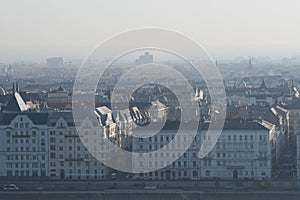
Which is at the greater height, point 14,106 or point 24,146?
point 14,106

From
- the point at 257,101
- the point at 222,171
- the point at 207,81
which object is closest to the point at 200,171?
the point at 222,171

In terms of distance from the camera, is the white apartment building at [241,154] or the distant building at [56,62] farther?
the distant building at [56,62]

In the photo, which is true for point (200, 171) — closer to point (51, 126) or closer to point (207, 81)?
point (51, 126)

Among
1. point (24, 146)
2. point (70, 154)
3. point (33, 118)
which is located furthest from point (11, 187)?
point (33, 118)

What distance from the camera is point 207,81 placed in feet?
159

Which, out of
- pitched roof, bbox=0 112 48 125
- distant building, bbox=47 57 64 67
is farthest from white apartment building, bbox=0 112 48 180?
distant building, bbox=47 57 64 67

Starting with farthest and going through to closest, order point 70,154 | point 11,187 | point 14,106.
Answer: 1. point 14,106
2. point 70,154
3. point 11,187

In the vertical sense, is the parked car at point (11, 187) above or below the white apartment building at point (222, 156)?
below

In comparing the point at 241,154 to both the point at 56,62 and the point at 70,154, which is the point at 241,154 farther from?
the point at 56,62

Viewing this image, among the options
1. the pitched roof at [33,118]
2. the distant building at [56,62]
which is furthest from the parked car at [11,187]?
the distant building at [56,62]

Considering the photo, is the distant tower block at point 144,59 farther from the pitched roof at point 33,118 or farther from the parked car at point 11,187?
the parked car at point 11,187

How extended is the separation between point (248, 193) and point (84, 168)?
12.2ft

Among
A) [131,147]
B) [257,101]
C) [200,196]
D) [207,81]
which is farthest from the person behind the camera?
[207,81]

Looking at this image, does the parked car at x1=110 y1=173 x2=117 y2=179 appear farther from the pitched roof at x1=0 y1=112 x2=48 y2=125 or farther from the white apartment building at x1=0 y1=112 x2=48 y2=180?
the pitched roof at x1=0 y1=112 x2=48 y2=125
